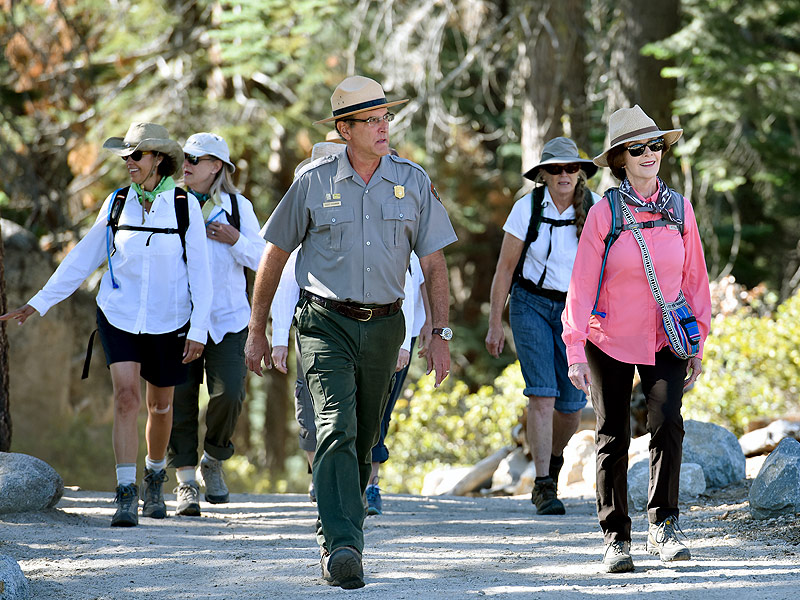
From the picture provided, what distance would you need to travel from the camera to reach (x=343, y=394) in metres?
4.60

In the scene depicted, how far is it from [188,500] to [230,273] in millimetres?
1476

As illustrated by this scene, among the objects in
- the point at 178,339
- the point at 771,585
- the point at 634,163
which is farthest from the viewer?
the point at 178,339

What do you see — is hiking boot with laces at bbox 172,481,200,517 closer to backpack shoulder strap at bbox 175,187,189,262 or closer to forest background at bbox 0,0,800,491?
backpack shoulder strap at bbox 175,187,189,262

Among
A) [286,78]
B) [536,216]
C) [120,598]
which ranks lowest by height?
[120,598]

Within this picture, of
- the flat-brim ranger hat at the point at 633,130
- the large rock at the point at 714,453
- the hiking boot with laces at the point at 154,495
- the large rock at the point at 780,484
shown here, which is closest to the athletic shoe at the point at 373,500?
the hiking boot with laces at the point at 154,495

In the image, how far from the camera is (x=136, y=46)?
17047 mm

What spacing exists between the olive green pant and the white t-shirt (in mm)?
2212

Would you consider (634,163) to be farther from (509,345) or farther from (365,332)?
(509,345)

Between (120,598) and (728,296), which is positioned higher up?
(728,296)

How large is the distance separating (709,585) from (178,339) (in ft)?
10.9

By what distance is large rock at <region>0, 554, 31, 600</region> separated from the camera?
14.5ft

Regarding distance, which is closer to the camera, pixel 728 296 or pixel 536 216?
pixel 536 216

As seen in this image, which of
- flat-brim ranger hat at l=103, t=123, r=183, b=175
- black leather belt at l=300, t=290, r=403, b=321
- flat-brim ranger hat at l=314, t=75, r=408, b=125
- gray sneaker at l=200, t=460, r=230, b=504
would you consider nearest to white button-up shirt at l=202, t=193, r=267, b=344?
flat-brim ranger hat at l=103, t=123, r=183, b=175

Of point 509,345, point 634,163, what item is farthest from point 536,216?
point 509,345
